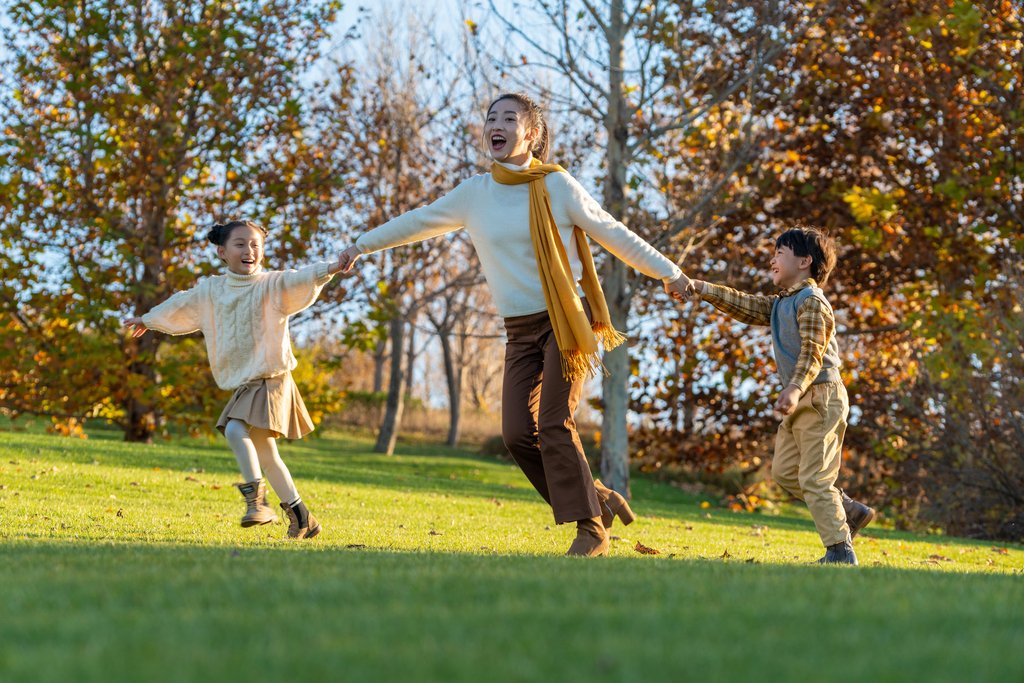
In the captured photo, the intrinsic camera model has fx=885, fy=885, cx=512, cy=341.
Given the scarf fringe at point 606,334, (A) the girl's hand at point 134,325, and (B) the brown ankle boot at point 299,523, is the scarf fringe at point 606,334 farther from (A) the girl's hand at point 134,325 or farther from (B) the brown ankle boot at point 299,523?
(A) the girl's hand at point 134,325

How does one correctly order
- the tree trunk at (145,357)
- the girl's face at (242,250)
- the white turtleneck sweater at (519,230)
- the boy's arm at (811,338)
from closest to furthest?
the white turtleneck sweater at (519,230)
the boy's arm at (811,338)
the girl's face at (242,250)
the tree trunk at (145,357)

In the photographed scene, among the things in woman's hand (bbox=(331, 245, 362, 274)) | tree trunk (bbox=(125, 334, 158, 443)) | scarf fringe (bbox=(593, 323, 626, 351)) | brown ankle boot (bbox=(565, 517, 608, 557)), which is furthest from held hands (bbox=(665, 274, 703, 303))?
tree trunk (bbox=(125, 334, 158, 443))

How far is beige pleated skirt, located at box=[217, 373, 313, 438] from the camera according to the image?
5.28m

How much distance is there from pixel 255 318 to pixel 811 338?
3270 millimetres

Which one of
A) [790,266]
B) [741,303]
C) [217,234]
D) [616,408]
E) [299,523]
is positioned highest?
[790,266]

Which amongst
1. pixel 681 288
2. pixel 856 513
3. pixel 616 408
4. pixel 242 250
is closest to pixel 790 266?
pixel 681 288

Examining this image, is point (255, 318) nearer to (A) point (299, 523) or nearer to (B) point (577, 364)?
(A) point (299, 523)

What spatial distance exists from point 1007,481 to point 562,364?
8566mm

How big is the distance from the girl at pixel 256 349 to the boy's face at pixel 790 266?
262cm

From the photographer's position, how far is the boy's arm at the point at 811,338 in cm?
481

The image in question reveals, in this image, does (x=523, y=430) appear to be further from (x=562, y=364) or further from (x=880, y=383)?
(x=880, y=383)

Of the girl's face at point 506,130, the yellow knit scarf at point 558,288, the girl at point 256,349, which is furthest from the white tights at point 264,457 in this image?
the girl's face at point 506,130

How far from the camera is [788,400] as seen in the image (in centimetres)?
462

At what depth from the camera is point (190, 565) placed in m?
3.24
